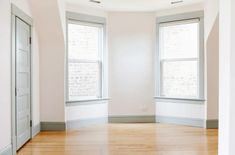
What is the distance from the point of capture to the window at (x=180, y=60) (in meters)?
5.90

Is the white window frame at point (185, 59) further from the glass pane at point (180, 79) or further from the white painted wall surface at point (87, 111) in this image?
the white painted wall surface at point (87, 111)

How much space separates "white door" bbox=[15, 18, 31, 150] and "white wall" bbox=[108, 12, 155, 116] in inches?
87.8

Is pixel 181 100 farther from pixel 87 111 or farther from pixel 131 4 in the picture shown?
pixel 131 4

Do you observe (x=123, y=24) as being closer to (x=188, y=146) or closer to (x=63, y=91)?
(x=63, y=91)

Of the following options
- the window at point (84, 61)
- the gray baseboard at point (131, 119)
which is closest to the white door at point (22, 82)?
the window at point (84, 61)

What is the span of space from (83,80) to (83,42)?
83 cm

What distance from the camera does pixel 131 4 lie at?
5.81 meters

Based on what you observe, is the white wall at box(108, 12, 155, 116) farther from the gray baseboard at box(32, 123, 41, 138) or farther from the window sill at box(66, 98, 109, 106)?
the gray baseboard at box(32, 123, 41, 138)

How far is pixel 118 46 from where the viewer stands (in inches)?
253

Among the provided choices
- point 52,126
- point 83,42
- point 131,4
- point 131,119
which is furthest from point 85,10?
point 131,119

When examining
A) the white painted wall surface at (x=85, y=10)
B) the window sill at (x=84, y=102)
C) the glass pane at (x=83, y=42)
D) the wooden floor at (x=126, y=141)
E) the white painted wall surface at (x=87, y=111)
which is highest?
the white painted wall surface at (x=85, y=10)

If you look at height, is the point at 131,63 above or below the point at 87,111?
above

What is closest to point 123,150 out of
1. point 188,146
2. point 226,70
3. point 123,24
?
point 188,146
